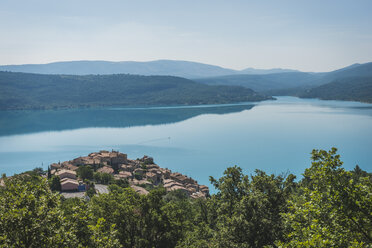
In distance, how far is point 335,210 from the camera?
508 cm

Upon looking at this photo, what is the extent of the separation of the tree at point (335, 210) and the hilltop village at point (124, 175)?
2547cm

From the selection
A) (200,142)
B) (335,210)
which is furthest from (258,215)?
(200,142)

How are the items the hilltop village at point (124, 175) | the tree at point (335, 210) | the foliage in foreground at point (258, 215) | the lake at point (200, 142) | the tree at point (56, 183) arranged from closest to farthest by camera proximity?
1. the tree at point (335, 210)
2. the foliage in foreground at point (258, 215)
3. the tree at point (56, 183)
4. the hilltop village at point (124, 175)
5. the lake at point (200, 142)

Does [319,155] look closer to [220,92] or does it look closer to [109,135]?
[109,135]

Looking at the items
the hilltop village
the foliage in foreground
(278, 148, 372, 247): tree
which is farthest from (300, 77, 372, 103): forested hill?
(278, 148, 372, 247): tree

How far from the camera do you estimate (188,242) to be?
9.77m

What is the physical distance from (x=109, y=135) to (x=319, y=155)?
73.7 metres

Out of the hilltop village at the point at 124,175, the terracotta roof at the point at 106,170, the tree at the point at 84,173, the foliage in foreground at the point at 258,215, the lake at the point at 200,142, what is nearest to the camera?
the foliage in foreground at the point at 258,215

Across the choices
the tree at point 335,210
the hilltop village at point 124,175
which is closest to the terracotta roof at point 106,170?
the hilltop village at point 124,175

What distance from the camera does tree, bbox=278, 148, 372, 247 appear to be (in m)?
4.83

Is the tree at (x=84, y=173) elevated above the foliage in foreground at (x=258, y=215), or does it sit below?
below

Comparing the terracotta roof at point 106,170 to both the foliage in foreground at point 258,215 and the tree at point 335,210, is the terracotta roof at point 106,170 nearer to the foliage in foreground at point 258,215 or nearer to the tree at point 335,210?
the foliage in foreground at point 258,215

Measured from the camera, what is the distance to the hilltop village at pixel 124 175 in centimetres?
3334

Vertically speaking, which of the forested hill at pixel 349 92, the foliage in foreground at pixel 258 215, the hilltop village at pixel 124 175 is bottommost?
the hilltop village at pixel 124 175
